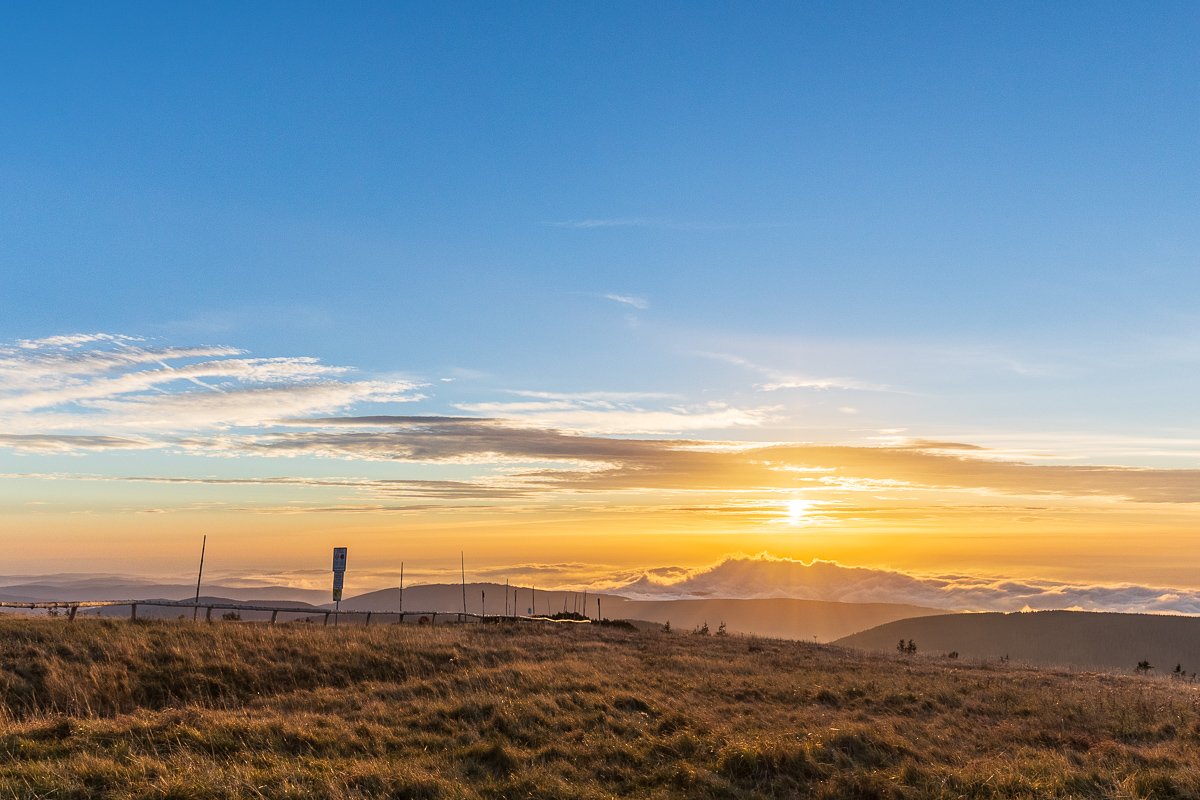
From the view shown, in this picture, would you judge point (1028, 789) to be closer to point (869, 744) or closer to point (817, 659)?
point (869, 744)

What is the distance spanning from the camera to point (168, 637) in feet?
84.4

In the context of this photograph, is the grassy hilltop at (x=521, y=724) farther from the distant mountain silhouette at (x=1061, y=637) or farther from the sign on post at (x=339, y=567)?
the distant mountain silhouette at (x=1061, y=637)

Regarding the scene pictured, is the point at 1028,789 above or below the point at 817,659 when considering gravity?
above

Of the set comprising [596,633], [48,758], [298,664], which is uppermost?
[48,758]

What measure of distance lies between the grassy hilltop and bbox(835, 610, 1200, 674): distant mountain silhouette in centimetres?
9485

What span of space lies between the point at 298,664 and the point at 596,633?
22894mm

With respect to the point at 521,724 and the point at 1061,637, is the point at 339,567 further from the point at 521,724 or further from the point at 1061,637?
the point at 1061,637

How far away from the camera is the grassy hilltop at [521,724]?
12594 millimetres

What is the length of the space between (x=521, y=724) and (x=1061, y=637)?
467 ft

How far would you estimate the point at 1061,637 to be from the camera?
13350 cm

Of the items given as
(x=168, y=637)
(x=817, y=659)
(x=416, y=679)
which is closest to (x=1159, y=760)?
(x=416, y=679)

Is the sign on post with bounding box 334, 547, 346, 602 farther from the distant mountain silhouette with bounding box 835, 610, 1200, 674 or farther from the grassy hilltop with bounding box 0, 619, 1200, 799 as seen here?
the distant mountain silhouette with bounding box 835, 610, 1200, 674

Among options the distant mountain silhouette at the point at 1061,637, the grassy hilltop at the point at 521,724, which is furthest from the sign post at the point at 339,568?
the distant mountain silhouette at the point at 1061,637

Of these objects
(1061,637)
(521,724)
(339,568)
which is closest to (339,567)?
(339,568)
